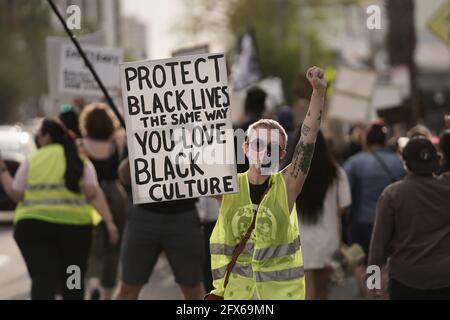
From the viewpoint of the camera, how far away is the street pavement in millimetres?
12773

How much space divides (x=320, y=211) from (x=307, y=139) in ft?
9.25

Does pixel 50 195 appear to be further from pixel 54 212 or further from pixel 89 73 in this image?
pixel 89 73

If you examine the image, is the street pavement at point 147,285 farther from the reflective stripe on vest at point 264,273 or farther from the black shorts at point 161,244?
the reflective stripe on vest at point 264,273

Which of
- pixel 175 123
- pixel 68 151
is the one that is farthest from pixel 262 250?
pixel 68 151

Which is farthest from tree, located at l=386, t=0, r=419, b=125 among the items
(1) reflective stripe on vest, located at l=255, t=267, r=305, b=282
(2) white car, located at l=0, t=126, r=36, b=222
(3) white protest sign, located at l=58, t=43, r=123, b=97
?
(1) reflective stripe on vest, located at l=255, t=267, r=305, b=282

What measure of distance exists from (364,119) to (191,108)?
37.1 feet

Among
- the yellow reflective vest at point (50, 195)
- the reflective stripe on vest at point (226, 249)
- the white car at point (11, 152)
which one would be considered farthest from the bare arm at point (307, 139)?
the white car at point (11, 152)

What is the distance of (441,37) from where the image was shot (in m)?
13.9

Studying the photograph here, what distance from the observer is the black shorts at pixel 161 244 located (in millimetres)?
9211

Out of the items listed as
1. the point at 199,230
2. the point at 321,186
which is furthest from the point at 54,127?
the point at 321,186

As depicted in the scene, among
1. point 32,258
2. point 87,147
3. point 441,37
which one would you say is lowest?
point 32,258

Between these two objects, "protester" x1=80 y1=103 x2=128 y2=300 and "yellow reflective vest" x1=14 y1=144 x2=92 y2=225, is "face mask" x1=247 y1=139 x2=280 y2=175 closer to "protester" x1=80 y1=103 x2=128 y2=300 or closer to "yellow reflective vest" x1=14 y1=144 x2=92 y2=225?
"yellow reflective vest" x1=14 y1=144 x2=92 y2=225

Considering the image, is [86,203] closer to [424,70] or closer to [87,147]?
[87,147]

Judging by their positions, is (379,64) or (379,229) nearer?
(379,229)
